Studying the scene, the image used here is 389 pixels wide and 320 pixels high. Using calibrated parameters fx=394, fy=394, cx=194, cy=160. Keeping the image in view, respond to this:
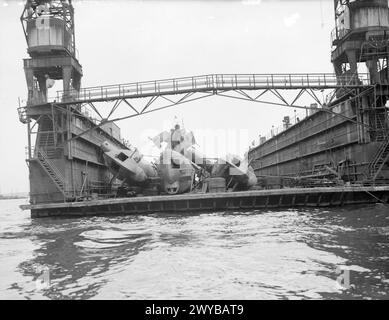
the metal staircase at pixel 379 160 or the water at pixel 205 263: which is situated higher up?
the metal staircase at pixel 379 160

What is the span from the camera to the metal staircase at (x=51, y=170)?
2606 centimetres

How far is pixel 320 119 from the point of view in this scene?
1358 inches

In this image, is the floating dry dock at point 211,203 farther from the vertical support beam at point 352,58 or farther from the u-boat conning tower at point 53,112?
the vertical support beam at point 352,58

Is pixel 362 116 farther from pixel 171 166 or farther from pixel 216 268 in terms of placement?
pixel 216 268

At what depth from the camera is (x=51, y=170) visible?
2652 centimetres

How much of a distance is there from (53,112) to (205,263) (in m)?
20.7

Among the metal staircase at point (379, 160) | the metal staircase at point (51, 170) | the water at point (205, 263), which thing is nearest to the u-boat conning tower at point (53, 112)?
the metal staircase at point (51, 170)

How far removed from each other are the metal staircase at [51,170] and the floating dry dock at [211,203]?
1663 millimetres

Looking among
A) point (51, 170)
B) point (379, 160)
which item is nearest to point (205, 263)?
point (51, 170)

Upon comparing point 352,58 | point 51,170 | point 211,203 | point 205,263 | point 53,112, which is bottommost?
point 205,263

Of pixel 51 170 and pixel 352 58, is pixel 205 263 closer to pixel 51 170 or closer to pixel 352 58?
pixel 51 170

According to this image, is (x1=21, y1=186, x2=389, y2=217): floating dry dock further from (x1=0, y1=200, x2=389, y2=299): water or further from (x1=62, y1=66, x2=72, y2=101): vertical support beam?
(x1=62, y1=66, x2=72, y2=101): vertical support beam

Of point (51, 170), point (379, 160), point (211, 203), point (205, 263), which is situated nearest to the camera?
point (205, 263)

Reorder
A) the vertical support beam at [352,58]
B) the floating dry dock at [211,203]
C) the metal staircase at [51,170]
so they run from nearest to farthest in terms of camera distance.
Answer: the floating dry dock at [211,203] → the metal staircase at [51,170] → the vertical support beam at [352,58]
